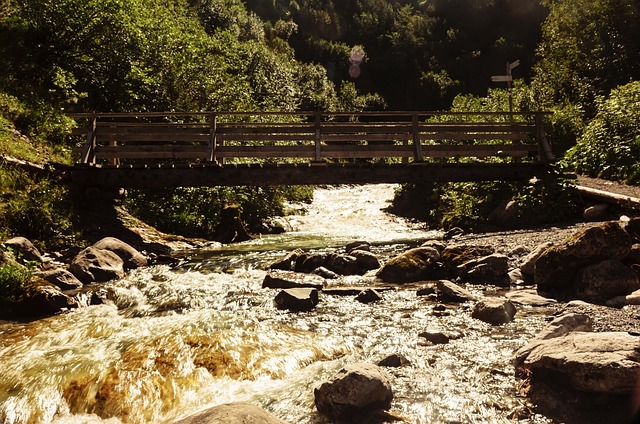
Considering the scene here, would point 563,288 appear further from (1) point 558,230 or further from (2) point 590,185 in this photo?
(2) point 590,185

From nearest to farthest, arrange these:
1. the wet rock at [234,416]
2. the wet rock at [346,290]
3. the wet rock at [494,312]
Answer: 1. the wet rock at [234,416]
2. the wet rock at [494,312]
3. the wet rock at [346,290]

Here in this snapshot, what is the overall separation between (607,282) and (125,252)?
1106 centimetres

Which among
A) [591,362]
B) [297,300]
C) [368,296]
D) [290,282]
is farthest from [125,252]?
[591,362]

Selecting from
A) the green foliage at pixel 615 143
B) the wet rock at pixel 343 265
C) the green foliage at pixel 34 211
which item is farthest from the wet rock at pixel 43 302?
the green foliage at pixel 615 143

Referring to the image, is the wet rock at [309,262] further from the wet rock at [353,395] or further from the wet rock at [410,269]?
the wet rock at [353,395]

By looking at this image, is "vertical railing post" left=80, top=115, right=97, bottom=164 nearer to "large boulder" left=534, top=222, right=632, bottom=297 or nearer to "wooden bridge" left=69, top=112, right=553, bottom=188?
"wooden bridge" left=69, top=112, right=553, bottom=188

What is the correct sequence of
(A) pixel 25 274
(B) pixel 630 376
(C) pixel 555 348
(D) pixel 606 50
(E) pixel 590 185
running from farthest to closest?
(D) pixel 606 50, (E) pixel 590 185, (A) pixel 25 274, (C) pixel 555 348, (B) pixel 630 376

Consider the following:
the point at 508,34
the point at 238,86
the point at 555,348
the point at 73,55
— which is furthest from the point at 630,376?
the point at 508,34

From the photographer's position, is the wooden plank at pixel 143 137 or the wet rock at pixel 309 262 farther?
the wooden plank at pixel 143 137

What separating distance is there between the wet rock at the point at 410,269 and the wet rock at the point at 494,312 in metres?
2.87

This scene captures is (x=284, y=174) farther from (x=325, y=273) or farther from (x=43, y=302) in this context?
(x=43, y=302)

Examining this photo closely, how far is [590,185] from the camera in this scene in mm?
15766

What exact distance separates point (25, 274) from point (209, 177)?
25.0 feet

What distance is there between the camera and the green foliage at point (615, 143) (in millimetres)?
16156
